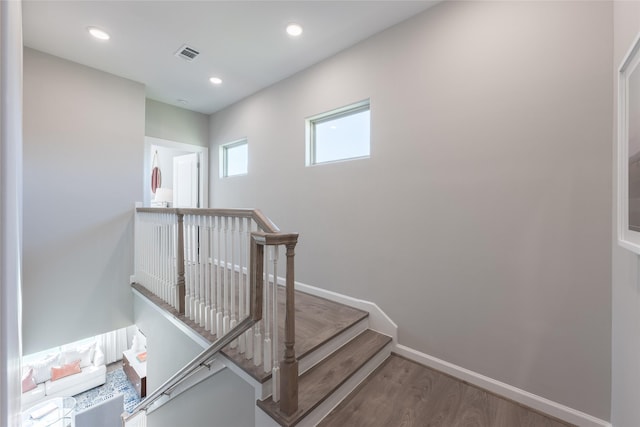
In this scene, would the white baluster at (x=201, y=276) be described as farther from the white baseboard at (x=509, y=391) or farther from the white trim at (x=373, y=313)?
the white baseboard at (x=509, y=391)

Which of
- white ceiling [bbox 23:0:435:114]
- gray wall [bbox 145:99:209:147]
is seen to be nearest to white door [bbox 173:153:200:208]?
gray wall [bbox 145:99:209:147]

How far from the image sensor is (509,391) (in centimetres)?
188

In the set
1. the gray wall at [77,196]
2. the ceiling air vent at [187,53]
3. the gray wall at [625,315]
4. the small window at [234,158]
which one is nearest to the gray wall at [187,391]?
the gray wall at [77,196]

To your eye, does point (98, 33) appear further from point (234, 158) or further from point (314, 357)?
point (314, 357)

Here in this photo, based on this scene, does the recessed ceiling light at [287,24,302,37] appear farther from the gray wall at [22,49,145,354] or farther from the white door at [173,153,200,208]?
the white door at [173,153,200,208]

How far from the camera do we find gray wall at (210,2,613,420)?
5.38ft

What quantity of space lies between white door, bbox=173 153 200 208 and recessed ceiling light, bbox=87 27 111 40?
2233 mm

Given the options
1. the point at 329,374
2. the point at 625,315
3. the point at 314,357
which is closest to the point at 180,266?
the point at 314,357

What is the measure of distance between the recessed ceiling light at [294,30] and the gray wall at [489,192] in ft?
1.71

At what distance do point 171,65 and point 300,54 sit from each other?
5.35ft

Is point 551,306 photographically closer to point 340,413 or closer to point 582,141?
point 582,141

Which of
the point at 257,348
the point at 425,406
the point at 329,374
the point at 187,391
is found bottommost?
the point at 187,391

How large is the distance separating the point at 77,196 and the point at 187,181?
1909 millimetres

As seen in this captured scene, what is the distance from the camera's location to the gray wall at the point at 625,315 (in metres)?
1.23
